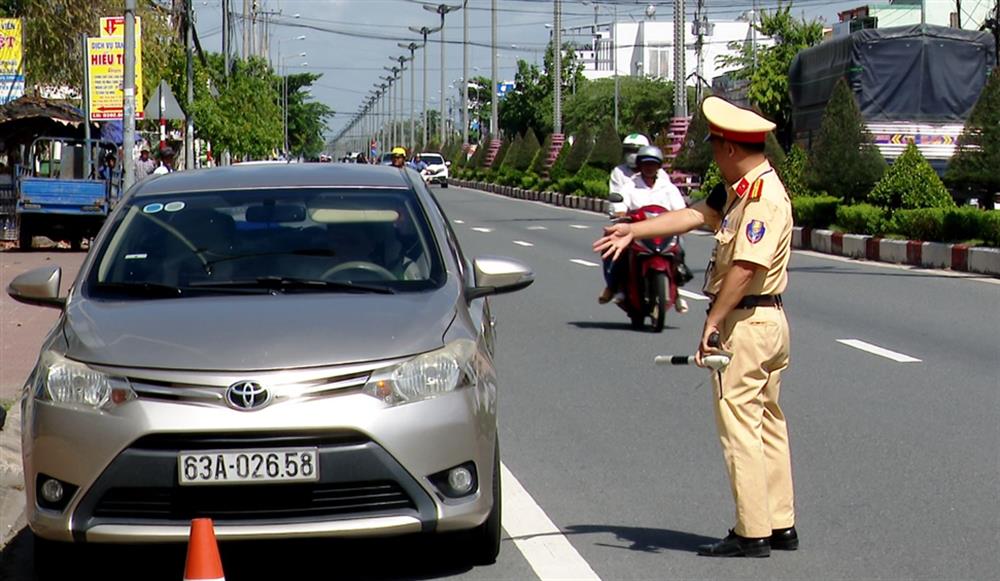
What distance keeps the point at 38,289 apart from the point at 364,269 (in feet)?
4.18

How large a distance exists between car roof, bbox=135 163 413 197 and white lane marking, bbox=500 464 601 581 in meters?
1.43

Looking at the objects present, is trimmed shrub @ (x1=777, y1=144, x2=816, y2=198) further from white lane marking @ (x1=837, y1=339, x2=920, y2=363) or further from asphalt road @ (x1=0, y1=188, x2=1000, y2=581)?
white lane marking @ (x1=837, y1=339, x2=920, y2=363)

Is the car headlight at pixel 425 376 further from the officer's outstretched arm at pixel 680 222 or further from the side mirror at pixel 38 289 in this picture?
the side mirror at pixel 38 289

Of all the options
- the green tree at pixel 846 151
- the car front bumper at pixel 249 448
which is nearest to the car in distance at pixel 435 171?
the green tree at pixel 846 151

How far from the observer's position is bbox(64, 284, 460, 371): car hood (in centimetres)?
553

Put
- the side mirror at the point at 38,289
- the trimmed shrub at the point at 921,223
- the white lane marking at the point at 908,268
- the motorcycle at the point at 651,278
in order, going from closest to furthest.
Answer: the side mirror at the point at 38,289, the motorcycle at the point at 651,278, the white lane marking at the point at 908,268, the trimmed shrub at the point at 921,223

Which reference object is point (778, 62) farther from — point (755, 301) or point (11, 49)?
point (755, 301)

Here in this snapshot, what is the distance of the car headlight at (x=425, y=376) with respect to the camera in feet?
18.1

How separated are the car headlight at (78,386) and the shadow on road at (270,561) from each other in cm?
56

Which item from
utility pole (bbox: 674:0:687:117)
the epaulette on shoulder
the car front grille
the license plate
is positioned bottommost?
the car front grille

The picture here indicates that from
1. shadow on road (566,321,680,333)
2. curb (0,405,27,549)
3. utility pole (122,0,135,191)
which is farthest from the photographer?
utility pole (122,0,135,191)

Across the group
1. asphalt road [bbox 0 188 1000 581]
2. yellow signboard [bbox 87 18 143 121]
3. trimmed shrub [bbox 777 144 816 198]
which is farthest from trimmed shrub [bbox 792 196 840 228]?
asphalt road [bbox 0 188 1000 581]

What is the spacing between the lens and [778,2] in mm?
74188

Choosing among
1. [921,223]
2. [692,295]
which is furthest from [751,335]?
[921,223]
